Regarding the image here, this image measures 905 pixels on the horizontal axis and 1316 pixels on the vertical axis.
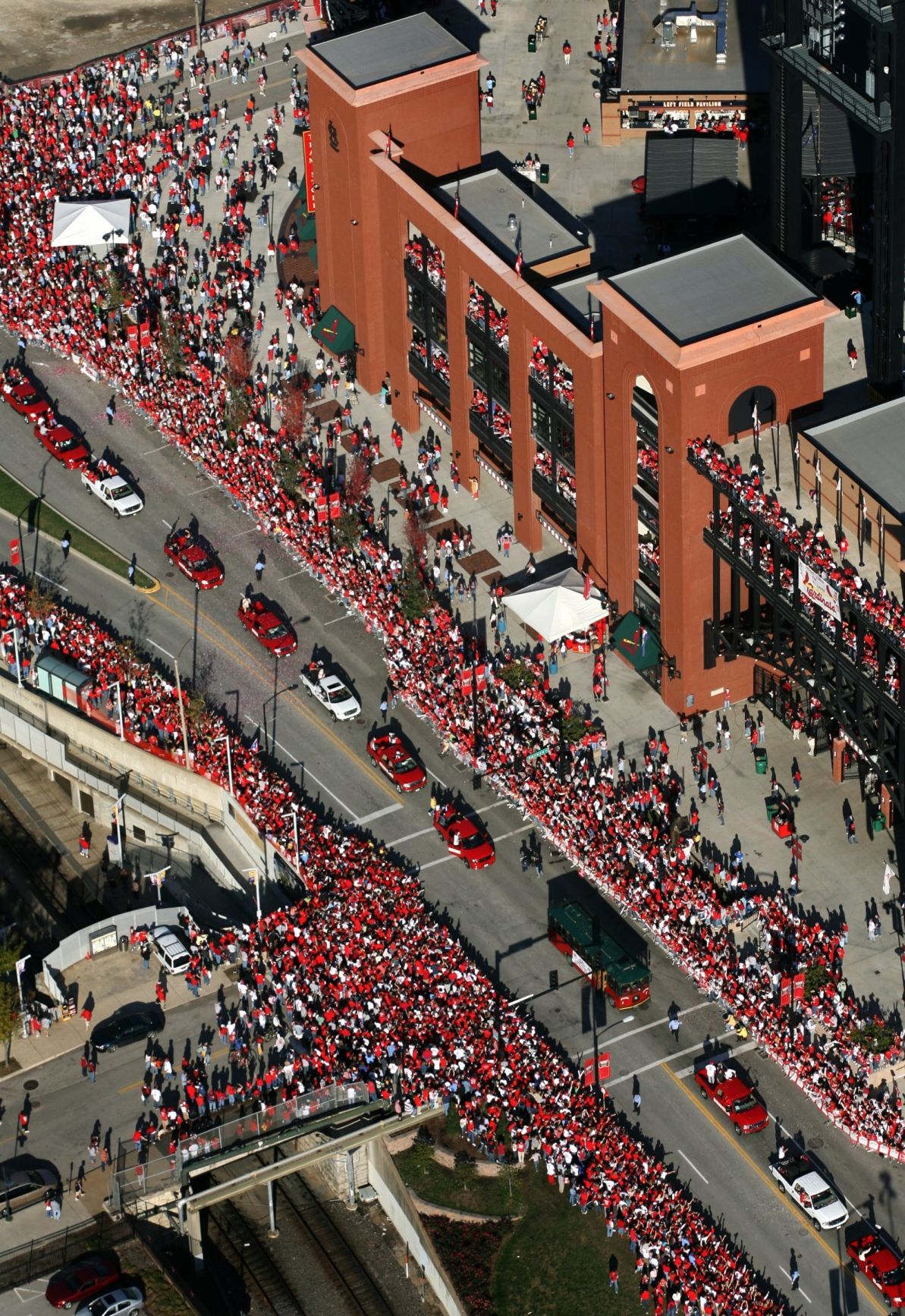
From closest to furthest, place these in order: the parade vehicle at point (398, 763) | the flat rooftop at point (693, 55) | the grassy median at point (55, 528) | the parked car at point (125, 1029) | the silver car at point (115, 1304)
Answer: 1. the silver car at point (115, 1304)
2. the parked car at point (125, 1029)
3. the parade vehicle at point (398, 763)
4. the grassy median at point (55, 528)
5. the flat rooftop at point (693, 55)

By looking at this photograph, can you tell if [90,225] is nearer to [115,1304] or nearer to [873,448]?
[873,448]

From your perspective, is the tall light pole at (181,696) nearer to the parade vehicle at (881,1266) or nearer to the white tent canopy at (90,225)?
the white tent canopy at (90,225)

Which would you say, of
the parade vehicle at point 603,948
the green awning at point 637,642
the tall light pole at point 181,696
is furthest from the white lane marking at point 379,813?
the green awning at point 637,642

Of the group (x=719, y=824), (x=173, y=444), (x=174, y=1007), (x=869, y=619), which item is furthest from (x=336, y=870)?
(x=173, y=444)

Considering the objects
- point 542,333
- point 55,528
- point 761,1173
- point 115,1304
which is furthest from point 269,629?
point 761,1173

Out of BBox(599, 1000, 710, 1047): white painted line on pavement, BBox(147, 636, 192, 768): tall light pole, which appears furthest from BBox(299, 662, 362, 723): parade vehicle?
BBox(599, 1000, 710, 1047): white painted line on pavement

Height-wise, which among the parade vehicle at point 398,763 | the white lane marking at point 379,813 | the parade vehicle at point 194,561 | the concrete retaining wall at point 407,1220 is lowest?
the concrete retaining wall at point 407,1220

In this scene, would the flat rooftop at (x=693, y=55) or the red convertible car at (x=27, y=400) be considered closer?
the red convertible car at (x=27, y=400)
